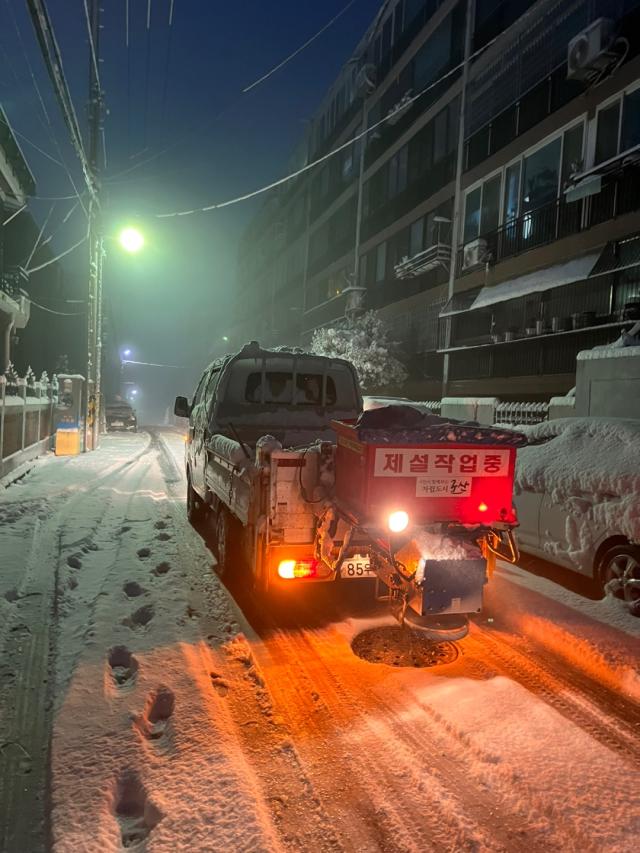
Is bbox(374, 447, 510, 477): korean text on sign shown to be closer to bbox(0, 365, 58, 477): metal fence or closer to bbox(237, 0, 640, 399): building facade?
bbox(0, 365, 58, 477): metal fence

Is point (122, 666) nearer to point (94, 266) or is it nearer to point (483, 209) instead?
point (94, 266)

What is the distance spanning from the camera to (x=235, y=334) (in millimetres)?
69562

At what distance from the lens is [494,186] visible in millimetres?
20844

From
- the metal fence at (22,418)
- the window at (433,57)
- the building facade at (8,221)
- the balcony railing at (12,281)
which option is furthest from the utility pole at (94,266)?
the window at (433,57)

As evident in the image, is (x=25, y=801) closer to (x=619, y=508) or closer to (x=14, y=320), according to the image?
(x=619, y=508)

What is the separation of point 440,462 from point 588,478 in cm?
243

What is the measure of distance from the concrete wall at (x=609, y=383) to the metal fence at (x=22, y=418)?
11667 millimetres

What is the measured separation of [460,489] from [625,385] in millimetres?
7162

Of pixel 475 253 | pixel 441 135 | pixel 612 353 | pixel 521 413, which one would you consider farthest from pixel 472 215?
pixel 612 353

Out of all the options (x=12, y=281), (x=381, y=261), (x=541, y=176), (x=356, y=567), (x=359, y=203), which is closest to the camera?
(x=356, y=567)

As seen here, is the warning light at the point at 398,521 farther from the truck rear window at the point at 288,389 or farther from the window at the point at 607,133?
the window at the point at 607,133

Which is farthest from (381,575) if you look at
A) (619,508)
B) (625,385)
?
(625,385)

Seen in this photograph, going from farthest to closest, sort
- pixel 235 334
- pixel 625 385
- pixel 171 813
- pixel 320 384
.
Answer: pixel 235 334 < pixel 625 385 < pixel 320 384 < pixel 171 813

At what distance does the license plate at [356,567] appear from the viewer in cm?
463
